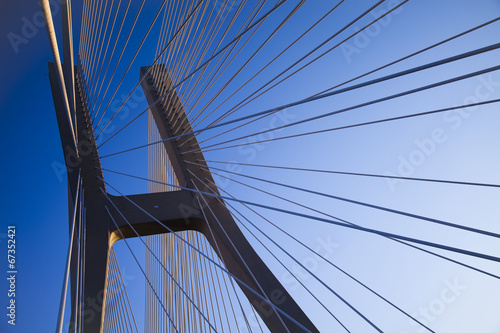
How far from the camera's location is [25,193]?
256 inches

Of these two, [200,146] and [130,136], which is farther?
[130,136]

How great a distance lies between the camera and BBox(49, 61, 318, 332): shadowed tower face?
3.22 meters

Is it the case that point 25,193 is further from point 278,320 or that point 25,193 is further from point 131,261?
point 278,320

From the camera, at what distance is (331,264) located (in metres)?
2.90

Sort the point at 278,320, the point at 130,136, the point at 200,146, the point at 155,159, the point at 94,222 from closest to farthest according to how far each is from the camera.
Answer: the point at 278,320
the point at 94,222
the point at 200,146
the point at 155,159
the point at 130,136

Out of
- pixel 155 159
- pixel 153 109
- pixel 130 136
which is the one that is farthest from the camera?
pixel 130 136

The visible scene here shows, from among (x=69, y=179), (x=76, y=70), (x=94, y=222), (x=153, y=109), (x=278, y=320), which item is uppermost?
(x=76, y=70)

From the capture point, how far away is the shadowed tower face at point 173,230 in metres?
3.22

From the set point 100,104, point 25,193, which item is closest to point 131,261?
point 25,193

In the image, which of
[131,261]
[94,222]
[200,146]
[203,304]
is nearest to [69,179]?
[94,222]

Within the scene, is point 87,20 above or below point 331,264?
above

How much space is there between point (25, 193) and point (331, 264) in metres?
4.99

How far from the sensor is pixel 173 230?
412cm

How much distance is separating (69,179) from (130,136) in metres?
2.71
